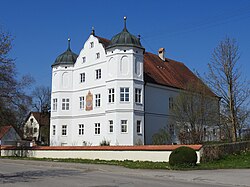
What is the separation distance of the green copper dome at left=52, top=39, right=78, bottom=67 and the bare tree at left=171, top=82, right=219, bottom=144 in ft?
51.0

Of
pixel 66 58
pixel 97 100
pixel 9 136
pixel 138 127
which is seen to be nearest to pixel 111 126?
pixel 138 127

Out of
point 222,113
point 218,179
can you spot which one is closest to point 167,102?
point 222,113

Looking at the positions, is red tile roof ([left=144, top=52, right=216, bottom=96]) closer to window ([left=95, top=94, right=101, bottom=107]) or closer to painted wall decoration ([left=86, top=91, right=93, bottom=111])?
window ([left=95, top=94, right=101, bottom=107])

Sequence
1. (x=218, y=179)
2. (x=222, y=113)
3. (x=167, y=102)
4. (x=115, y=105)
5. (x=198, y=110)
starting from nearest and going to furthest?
(x=218, y=179), (x=222, y=113), (x=198, y=110), (x=115, y=105), (x=167, y=102)

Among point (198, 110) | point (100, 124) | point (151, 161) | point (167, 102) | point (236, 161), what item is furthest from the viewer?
point (167, 102)

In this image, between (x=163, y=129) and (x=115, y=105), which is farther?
(x=163, y=129)

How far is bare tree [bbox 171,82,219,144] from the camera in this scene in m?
33.8

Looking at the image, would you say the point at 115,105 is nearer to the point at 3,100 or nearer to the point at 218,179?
the point at 3,100

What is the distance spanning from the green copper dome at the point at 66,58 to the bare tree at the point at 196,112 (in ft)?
51.0

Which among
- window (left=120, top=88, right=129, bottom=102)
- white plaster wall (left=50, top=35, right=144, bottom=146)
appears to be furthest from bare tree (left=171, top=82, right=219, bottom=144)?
window (left=120, top=88, right=129, bottom=102)

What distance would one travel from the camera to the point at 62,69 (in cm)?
4528

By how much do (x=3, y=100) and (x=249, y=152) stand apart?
20804mm

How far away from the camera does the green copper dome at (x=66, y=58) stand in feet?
148

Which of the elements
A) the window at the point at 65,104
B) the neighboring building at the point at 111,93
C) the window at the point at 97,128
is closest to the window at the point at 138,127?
the neighboring building at the point at 111,93
